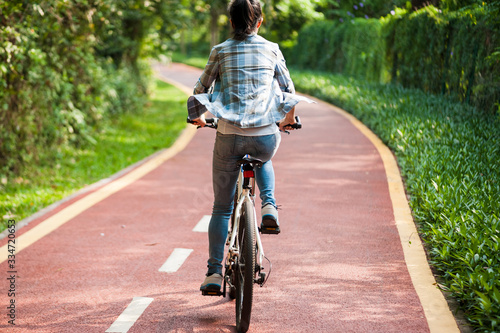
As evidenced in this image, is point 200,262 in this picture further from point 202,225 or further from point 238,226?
point 238,226

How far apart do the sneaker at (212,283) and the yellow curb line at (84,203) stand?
242 cm

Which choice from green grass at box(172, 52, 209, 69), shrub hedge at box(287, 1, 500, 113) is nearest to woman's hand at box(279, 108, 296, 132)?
shrub hedge at box(287, 1, 500, 113)

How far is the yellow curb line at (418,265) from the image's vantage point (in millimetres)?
4137

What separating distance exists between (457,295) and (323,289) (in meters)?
1.00

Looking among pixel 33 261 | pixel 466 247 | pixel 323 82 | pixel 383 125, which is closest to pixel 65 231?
pixel 33 261

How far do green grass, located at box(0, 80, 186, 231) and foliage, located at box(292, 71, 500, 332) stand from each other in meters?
4.47

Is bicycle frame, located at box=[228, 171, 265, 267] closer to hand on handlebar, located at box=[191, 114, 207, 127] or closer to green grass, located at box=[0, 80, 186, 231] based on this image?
hand on handlebar, located at box=[191, 114, 207, 127]

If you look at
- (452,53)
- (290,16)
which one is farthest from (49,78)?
(290,16)

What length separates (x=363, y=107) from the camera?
46.1ft

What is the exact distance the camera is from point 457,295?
14.4ft

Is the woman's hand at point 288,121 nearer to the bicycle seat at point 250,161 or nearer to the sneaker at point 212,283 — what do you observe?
the bicycle seat at point 250,161

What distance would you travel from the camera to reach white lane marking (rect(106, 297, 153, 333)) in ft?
13.6

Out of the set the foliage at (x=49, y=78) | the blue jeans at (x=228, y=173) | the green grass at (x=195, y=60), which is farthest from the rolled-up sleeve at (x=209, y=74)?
the green grass at (x=195, y=60)

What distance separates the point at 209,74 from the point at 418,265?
100 inches
